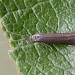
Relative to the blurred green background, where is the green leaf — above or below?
above

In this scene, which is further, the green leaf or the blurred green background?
the blurred green background

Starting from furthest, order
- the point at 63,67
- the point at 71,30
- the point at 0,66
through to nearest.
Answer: the point at 0,66
the point at 71,30
the point at 63,67

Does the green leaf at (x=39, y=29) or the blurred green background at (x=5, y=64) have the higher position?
the green leaf at (x=39, y=29)

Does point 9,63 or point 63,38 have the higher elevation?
point 63,38

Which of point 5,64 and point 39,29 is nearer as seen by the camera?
point 39,29

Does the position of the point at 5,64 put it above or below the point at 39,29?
below

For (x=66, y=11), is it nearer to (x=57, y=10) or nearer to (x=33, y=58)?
(x=57, y=10)

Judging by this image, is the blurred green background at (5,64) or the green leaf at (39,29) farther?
the blurred green background at (5,64)

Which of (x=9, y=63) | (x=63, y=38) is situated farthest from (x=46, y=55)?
(x=9, y=63)
